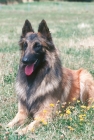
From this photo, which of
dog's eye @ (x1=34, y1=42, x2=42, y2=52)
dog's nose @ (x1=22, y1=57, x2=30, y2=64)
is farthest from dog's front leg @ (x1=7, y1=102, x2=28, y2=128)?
dog's eye @ (x1=34, y1=42, x2=42, y2=52)

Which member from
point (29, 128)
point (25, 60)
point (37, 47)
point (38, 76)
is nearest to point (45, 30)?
point (37, 47)

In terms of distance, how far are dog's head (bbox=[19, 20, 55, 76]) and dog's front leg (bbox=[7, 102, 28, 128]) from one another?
1.98ft

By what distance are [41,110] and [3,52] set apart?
5733 mm

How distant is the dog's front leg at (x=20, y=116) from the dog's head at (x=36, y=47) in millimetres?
603

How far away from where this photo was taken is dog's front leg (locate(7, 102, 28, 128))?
5.67 m

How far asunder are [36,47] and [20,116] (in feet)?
3.85

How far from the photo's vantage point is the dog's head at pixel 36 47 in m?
5.88

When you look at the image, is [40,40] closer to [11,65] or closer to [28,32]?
[28,32]

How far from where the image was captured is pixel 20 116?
232 inches

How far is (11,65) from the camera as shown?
9133mm

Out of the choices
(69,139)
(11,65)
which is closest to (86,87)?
(69,139)

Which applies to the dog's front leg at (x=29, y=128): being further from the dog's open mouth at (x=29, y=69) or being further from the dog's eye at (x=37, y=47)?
the dog's eye at (x=37, y=47)

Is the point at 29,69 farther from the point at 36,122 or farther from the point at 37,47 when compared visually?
the point at 36,122

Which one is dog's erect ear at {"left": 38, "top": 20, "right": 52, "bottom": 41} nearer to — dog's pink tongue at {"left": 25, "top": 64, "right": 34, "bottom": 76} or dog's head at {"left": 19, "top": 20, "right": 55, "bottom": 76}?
dog's head at {"left": 19, "top": 20, "right": 55, "bottom": 76}
